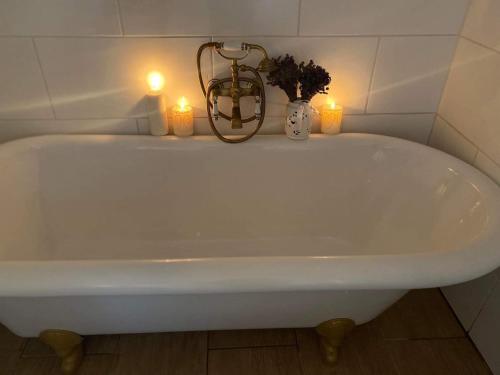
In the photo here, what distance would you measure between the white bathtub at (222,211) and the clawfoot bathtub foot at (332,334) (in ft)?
0.13

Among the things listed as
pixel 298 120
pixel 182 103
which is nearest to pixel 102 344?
pixel 182 103

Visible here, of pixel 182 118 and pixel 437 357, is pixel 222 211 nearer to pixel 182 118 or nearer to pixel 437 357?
pixel 182 118

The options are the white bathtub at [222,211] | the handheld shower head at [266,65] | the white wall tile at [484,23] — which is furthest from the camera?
the handheld shower head at [266,65]

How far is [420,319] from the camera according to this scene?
121cm

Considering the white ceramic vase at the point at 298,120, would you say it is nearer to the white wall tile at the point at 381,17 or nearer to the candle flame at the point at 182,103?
the white wall tile at the point at 381,17

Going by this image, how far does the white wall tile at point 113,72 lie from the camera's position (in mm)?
1128

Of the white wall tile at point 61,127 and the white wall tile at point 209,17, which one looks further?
the white wall tile at point 61,127

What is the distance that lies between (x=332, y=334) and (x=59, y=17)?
3.98ft

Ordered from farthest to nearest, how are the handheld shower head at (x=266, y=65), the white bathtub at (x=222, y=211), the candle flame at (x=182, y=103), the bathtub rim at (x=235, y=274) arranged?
the candle flame at (x=182, y=103) → the handheld shower head at (x=266, y=65) → the white bathtub at (x=222, y=211) → the bathtub rim at (x=235, y=274)

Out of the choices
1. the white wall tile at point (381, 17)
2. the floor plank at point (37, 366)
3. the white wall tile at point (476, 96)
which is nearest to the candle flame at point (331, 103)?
the white wall tile at point (381, 17)

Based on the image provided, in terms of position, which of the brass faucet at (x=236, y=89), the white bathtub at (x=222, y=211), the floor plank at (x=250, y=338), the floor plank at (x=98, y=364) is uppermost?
the brass faucet at (x=236, y=89)

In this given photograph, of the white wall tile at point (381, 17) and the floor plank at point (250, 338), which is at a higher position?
the white wall tile at point (381, 17)

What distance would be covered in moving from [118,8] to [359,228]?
3.45 ft

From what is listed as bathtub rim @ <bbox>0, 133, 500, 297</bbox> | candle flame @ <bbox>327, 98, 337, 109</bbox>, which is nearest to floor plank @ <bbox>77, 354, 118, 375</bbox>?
bathtub rim @ <bbox>0, 133, 500, 297</bbox>
